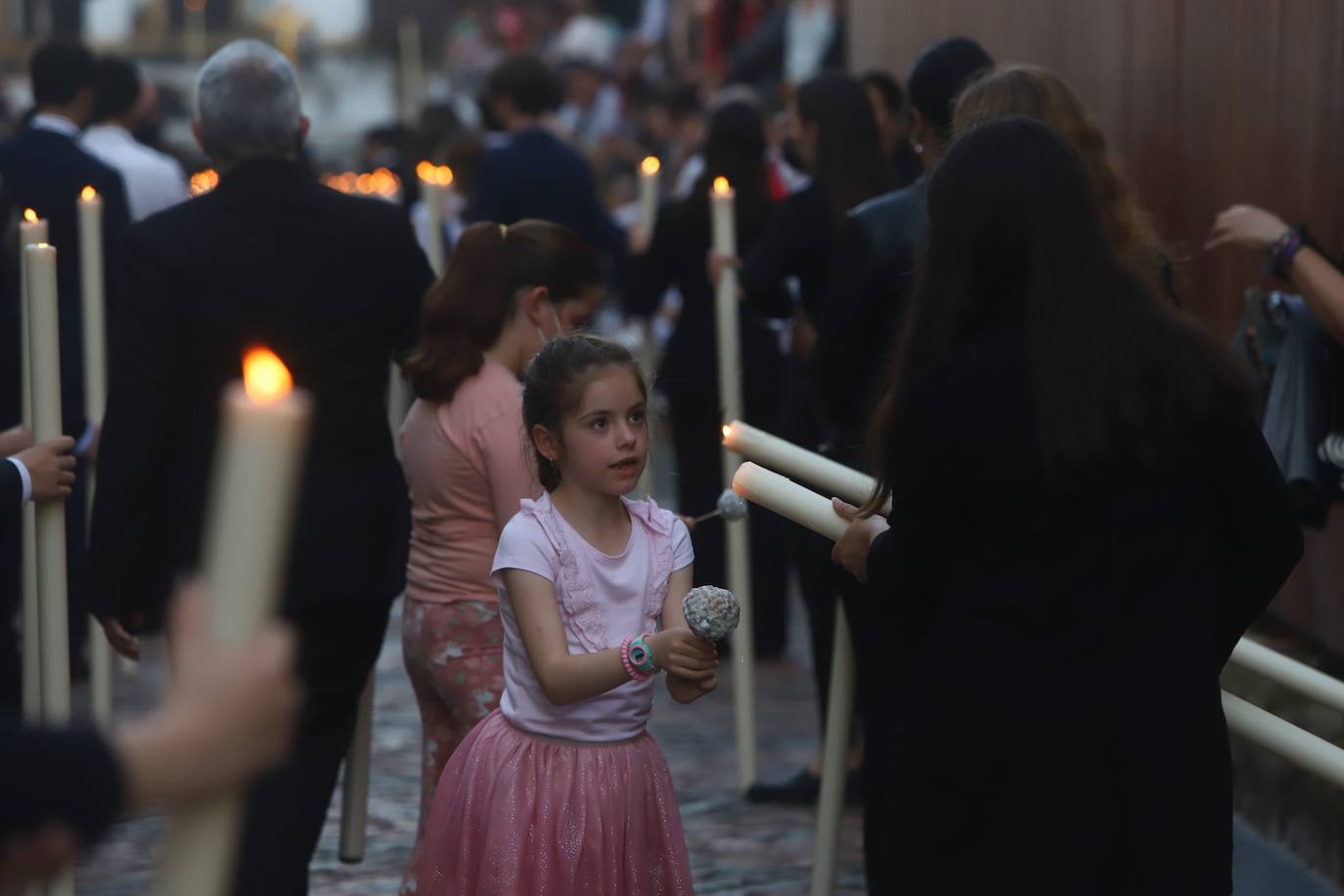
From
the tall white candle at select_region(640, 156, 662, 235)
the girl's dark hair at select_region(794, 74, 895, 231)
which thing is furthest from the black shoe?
the tall white candle at select_region(640, 156, 662, 235)

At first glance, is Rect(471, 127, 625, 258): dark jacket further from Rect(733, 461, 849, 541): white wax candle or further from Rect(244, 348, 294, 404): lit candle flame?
Rect(244, 348, 294, 404): lit candle flame

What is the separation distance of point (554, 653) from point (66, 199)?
434 centimetres

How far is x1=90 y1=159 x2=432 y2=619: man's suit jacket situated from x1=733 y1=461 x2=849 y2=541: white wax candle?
3.48 ft

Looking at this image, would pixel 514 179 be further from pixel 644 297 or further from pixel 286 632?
pixel 286 632

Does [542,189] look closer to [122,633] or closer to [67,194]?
[67,194]

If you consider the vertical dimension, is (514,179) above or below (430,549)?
above

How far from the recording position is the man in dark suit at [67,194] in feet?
22.5

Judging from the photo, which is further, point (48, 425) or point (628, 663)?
point (48, 425)

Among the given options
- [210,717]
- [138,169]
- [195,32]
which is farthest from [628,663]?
[195,32]

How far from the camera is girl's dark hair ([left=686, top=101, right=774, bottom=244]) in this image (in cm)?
696

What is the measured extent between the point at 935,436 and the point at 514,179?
5527 mm

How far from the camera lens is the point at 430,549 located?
4312 mm

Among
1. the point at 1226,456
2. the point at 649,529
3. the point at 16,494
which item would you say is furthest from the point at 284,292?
the point at 1226,456

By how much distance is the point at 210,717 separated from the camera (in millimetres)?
1388
